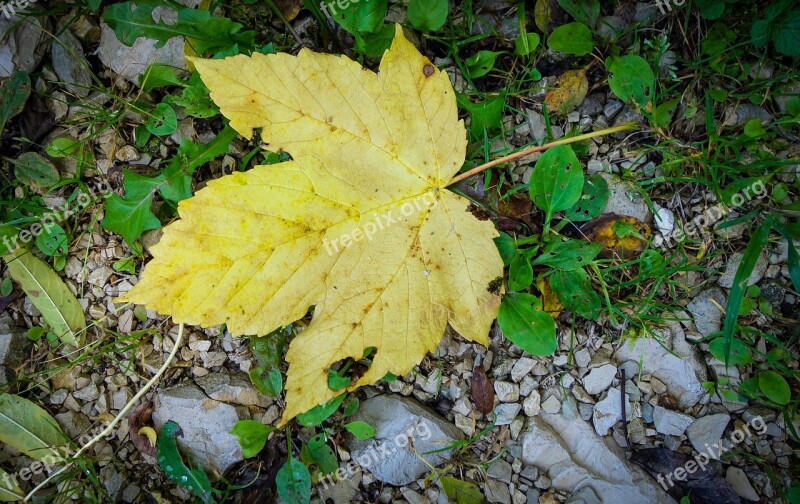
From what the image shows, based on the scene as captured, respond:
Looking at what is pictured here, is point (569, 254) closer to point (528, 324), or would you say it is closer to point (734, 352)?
point (528, 324)

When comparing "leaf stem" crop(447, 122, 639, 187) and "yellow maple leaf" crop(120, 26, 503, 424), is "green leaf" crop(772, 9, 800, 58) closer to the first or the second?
"leaf stem" crop(447, 122, 639, 187)

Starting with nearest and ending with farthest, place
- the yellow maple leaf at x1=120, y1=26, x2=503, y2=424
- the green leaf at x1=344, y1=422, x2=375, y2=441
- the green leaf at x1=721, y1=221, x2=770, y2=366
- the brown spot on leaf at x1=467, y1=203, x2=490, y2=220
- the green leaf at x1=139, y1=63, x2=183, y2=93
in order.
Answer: the yellow maple leaf at x1=120, y1=26, x2=503, y2=424
the brown spot on leaf at x1=467, y1=203, x2=490, y2=220
the green leaf at x1=721, y1=221, x2=770, y2=366
the green leaf at x1=344, y1=422, x2=375, y2=441
the green leaf at x1=139, y1=63, x2=183, y2=93

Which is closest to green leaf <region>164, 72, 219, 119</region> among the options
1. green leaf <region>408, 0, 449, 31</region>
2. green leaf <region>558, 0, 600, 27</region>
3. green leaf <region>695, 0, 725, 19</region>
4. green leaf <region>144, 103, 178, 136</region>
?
green leaf <region>144, 103, 178, 136</region>

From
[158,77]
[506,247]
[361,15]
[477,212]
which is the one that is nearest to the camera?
[477,212]

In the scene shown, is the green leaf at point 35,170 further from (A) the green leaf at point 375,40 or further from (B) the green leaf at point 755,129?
(B) the green leaf at point 755,129

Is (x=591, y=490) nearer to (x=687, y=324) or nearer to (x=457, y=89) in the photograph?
(x=687, y=324)

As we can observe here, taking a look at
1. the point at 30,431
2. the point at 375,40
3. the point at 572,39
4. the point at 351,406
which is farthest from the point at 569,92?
the point at 30,431

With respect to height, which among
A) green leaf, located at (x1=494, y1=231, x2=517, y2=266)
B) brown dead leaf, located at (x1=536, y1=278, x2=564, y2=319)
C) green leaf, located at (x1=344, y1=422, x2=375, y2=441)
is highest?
green leaf, located at (x1=494, y1=231, x2=517, y2=266)
